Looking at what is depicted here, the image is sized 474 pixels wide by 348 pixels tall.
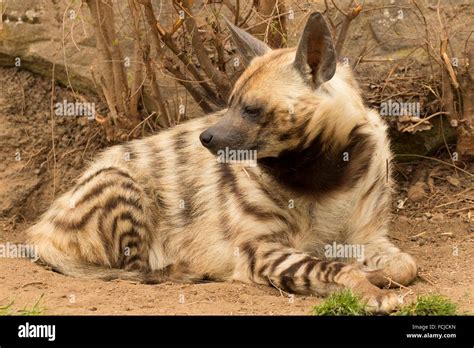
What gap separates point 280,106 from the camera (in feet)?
16.7

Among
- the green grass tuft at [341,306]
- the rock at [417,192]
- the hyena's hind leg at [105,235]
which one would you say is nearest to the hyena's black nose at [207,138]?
the hyena's hind leg at [105,235]

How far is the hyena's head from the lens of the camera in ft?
16.7

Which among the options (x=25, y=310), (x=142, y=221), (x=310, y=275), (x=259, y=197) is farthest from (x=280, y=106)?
(x=25, y=310)

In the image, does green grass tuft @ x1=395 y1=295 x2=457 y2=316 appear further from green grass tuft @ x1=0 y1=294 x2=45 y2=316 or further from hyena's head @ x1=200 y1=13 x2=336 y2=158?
green grass tuft @ x1=0 y1=294 x2=45 y2=316

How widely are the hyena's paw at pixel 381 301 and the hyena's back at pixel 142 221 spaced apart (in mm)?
1208

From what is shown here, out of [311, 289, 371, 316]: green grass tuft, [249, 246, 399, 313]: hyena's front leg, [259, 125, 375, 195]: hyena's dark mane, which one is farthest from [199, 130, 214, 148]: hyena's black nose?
[311, 289, 371, 316]: green grass tuft

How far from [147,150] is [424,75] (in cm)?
234

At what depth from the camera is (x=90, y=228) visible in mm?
5887

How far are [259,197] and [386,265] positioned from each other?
0.89 metres

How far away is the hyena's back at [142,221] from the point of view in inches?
229

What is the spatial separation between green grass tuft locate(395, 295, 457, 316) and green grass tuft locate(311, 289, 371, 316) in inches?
8.2

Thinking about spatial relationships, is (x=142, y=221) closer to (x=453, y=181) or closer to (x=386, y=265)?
(x=386, y=265)

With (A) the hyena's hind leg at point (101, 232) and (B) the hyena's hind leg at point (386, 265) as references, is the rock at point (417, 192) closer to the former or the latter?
(B) the hyena's hind leg at point (386, 265)

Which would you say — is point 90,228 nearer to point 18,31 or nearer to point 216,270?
point 216,270
